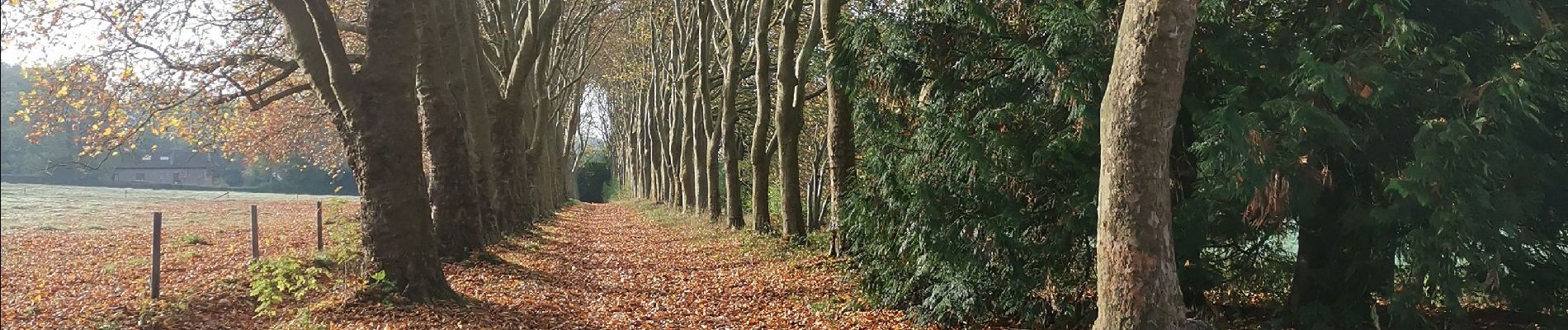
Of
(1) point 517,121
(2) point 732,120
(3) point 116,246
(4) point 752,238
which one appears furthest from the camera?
(2) point 732,120

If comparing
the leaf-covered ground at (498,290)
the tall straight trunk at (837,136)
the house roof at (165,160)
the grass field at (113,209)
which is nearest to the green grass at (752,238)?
the leaf-covered ground at (498,290)

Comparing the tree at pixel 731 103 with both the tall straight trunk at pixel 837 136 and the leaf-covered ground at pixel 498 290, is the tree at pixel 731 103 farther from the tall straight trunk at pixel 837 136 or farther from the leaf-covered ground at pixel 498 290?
the tall straight trunk at pixel 837 136

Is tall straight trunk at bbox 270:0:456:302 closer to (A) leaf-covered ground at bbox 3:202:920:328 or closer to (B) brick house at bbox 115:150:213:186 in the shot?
(A) leaf-covered ground at bbox 3:202:920:328

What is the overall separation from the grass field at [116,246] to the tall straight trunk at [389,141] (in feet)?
5.03

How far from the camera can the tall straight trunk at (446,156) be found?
478 inches

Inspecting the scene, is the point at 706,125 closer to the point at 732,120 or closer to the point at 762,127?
the point at 732,120

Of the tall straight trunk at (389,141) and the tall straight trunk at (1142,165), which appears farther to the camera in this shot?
the tall straight trunk at (389,141)

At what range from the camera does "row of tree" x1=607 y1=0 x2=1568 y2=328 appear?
596 centimetres

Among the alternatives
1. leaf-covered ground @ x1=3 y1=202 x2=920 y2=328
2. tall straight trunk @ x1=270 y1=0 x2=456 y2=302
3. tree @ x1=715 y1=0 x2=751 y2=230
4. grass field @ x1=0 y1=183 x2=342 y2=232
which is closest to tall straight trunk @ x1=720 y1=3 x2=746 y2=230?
tree @ x1=715 y1=0 x2=751 y2=230

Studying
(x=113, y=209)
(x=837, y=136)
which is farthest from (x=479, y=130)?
(x=113, y=209)

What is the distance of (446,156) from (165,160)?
896 centimetres

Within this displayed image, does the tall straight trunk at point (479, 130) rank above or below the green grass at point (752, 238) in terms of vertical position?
above

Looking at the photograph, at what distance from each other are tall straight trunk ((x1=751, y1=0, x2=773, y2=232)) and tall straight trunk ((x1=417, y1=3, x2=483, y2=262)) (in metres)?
5.16

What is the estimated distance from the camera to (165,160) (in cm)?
1831
